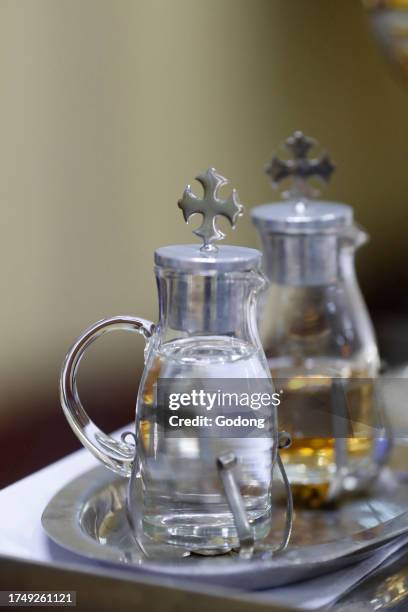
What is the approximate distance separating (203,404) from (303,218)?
0.19 meters

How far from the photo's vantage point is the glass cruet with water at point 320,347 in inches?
20.9

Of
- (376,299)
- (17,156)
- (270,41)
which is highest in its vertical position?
(270,41)

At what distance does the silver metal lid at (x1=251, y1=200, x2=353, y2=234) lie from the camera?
56 centimetres

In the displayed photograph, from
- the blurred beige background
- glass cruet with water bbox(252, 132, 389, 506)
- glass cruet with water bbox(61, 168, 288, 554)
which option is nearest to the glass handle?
glass cruet with water bbox(61, 168, 288, 554)

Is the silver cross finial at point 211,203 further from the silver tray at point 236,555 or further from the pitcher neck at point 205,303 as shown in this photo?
the silver tray at point 236,555

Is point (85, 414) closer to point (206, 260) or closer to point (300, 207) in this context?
point (206, 260)

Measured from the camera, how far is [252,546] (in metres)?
0.40

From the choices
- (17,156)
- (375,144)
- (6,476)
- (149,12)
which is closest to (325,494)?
(6,476)

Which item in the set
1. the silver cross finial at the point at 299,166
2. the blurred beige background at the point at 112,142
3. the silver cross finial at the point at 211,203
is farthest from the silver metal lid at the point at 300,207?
the blurred beige background at the point at 112,142

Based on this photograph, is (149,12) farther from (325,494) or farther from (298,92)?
(325,494)

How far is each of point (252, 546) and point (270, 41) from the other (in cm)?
149

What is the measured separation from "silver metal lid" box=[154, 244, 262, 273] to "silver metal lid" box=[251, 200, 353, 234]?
142 millimetres

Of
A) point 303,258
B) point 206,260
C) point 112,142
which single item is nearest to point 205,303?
point 206,260

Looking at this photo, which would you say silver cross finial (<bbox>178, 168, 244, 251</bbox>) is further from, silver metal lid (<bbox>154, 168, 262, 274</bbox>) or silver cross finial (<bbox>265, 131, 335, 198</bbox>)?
silver cross finial (<bbox>265, 131, 335, 198</bbox>)
